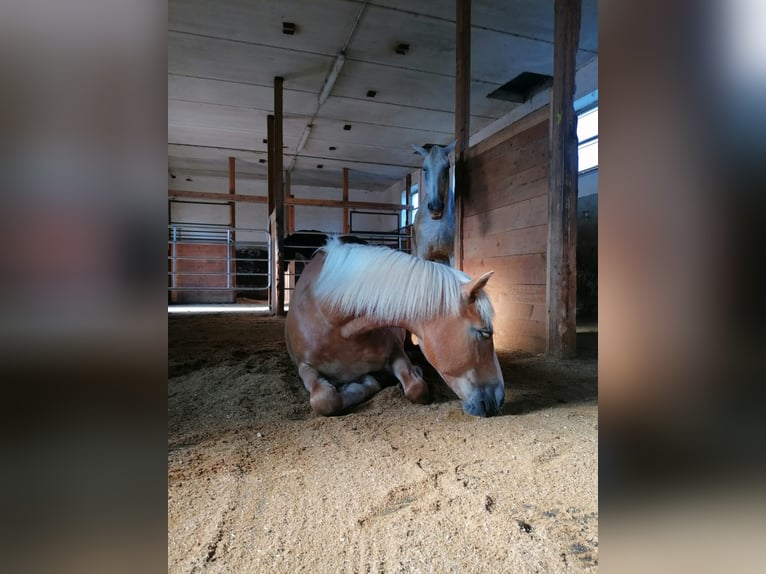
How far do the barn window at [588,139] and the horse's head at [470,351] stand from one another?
13.0ft

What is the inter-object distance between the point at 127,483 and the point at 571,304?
2612 mm

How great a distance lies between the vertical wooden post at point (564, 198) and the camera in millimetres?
2438

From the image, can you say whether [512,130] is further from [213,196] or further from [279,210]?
[213,196]

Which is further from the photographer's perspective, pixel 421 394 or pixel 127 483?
pixel 421 394

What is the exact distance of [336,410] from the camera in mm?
1404

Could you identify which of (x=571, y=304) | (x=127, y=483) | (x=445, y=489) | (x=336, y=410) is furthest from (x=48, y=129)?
(x=571, y=304)

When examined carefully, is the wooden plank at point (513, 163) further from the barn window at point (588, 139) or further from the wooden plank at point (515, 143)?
the barn window at point (588, 139)

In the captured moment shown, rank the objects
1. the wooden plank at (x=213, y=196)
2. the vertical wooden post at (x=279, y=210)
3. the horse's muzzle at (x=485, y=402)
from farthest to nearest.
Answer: the wooden plank at (x=213, y=196)
the vertical wooden post at (x=279, y=210)
the horse's muzzle at (x=485, y=402)

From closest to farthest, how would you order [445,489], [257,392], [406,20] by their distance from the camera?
[445,489], [257,392], [406,20]

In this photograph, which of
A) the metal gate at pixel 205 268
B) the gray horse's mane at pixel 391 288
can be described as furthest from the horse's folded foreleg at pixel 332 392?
the metal gate at pixel 205 268

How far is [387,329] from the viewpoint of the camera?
1.78 metres

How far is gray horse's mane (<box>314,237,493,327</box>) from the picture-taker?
141 centimetres

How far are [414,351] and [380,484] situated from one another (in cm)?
153

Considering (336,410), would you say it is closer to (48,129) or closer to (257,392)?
(257,392)
